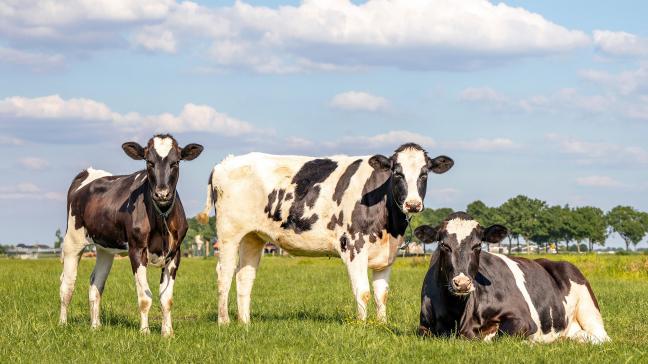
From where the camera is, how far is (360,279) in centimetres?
1346

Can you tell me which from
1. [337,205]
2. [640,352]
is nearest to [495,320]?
[640,352]

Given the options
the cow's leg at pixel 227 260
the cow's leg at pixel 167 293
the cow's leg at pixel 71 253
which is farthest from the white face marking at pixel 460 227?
the cow's leg at pixel 71 253

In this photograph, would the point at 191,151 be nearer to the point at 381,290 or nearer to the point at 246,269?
the point at 246,269

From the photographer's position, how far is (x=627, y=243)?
191m

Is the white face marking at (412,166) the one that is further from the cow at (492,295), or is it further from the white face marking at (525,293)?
the white face marking at (525,293)

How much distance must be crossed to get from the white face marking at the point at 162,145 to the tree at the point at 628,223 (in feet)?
609

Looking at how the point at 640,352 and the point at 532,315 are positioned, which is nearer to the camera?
the point at 640,352

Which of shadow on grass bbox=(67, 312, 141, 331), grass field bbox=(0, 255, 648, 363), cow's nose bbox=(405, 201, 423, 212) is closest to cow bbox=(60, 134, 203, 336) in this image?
shadow on grass bbox=(67, 312, 141, 331)

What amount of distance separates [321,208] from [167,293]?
3.02m

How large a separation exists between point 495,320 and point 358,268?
10.00 feet

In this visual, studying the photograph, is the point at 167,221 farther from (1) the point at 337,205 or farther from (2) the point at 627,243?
(2) the point at 627,243

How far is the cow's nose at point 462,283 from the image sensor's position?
33.6ft

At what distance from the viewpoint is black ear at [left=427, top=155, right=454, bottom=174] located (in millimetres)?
14133

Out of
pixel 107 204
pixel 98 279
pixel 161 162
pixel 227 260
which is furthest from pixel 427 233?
pixel 98 279
